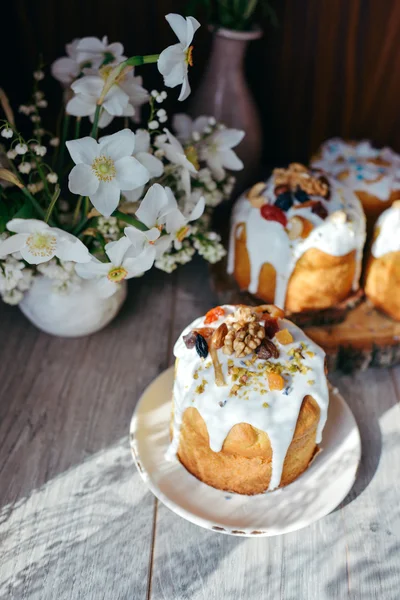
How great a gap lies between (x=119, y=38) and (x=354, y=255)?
2.78 ft

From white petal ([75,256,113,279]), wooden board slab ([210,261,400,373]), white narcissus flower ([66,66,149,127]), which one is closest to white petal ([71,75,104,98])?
white narcissus flower ([66,66,149,127])

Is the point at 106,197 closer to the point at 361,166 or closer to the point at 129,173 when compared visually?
the point at 129,173

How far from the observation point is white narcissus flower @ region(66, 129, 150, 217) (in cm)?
94

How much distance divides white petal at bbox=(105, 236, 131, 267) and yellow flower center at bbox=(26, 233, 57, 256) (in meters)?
0.09

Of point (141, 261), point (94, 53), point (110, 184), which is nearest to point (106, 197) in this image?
point (110, 184)

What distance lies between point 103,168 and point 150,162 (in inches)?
5.2

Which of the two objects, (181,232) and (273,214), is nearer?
(181,232)

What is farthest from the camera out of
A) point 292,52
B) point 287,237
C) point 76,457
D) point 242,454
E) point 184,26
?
point 292,52

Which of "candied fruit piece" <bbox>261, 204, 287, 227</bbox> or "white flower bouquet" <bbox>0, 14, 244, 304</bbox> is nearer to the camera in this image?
"white flower bouquet" <bbox>0, 14, 244, 304</bbox>

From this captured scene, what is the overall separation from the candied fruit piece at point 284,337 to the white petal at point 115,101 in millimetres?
474

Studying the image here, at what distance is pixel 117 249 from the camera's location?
1.01 meters

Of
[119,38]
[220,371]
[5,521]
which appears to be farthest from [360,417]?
[119,38]

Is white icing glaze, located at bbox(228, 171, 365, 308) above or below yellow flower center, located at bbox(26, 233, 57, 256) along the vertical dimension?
below

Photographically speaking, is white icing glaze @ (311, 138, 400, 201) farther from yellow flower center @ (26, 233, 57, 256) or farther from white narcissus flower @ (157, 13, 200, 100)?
yellow flower center @ (26, 233, 57, 256)
